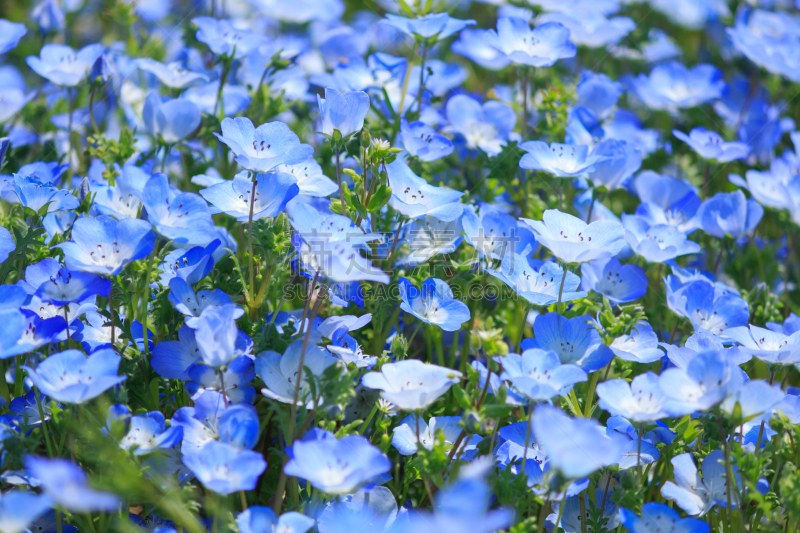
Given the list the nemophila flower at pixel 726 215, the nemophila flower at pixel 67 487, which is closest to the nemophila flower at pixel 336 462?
the nemophila flower at pixel 67 487

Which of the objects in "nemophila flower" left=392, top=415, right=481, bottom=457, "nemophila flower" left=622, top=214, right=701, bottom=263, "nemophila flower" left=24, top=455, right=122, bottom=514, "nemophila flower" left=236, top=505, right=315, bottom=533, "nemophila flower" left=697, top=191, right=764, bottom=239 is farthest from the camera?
"nemophila flower" left=697, top=191, right=764, bottom=239

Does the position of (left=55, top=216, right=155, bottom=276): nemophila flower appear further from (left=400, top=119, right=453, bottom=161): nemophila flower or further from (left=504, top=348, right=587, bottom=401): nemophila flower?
(left=504, top=348, right=587, bottom=401): nemophila flower

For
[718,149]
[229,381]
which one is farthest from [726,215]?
[229,381]

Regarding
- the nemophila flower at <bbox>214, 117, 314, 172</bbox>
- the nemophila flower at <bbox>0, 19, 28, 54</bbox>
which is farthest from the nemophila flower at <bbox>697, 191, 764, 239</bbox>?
the nemophila flower at <bbox>0, 19, 28, 54</bbox>

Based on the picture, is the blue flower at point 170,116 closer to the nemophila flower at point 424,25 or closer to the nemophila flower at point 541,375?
the nemophila flower at point 424,25

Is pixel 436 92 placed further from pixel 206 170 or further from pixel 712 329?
pixel 712 329

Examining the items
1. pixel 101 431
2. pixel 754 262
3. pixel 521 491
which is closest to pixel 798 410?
pixel 521 491

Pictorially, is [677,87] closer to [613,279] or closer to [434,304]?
[613,279]

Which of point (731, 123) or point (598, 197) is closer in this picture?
point (598, 197)
